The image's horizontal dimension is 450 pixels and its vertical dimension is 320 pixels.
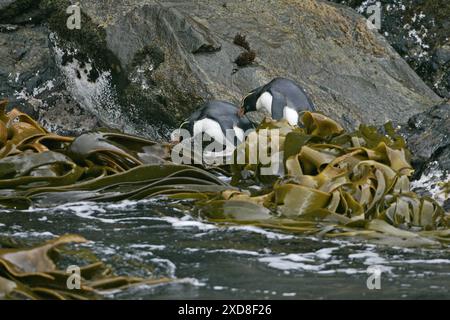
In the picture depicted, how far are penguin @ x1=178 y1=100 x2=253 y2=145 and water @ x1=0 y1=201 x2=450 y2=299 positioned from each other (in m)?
2.28

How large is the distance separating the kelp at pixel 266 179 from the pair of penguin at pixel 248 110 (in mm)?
1034

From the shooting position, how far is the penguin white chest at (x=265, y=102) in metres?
9.81

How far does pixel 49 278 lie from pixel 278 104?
5.21m

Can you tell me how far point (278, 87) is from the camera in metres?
9.85

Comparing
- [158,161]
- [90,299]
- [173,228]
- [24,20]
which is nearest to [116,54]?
[24,20]

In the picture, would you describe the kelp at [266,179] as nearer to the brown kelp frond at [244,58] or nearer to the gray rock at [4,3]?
the brown kelp frond at [244,58]

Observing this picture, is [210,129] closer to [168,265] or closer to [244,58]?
[244,58]

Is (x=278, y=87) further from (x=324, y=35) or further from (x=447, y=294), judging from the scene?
(x=447, y=294)

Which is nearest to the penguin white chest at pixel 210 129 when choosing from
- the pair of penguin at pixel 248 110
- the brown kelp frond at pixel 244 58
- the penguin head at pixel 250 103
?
the pair of penguin at pixel 248 110

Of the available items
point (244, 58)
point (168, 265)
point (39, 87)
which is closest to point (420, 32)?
point (244, 58)

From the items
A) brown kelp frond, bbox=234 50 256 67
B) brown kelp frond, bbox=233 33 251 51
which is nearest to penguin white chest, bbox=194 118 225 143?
brown kelp frond, bbox=234 50 256 67

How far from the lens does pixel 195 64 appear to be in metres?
11.4
